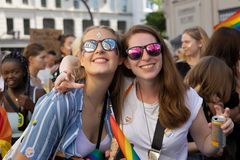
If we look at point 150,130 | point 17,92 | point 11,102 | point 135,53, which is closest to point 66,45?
point 17,92

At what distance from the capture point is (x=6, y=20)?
4641 cm

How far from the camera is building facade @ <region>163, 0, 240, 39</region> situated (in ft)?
58.5

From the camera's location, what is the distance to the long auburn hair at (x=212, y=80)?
361 cm

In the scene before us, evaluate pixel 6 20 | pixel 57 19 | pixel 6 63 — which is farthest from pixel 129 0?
pixel 6 63

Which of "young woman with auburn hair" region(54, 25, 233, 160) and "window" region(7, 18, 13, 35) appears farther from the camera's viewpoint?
"window" region(7, 18, 13, 35)

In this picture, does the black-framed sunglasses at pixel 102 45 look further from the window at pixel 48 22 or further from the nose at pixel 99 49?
the window at pixel 48 22

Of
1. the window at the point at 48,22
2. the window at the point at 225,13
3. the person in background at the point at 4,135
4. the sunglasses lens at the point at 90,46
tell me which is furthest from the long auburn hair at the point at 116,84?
the window at the point at 48,22

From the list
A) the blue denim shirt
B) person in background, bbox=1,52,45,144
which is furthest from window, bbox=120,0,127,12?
the blue denim shirt

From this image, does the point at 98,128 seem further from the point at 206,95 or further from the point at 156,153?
the point at 206,95

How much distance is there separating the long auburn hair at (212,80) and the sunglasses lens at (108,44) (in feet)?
3.33

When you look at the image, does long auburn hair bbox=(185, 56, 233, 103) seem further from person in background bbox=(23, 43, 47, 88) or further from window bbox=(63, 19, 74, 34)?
window bbox=(63, 19, 74, 34)

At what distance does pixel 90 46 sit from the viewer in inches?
116

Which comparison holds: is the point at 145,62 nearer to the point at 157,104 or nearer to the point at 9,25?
the point at 157,104

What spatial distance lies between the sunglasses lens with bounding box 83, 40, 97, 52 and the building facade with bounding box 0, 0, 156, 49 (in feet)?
134
